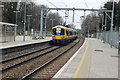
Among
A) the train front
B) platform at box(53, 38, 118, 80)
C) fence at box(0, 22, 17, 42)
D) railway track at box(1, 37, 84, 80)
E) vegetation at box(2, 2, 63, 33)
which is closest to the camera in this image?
platform at box(53, 38, 118, 80)

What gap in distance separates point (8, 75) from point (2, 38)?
710 inches

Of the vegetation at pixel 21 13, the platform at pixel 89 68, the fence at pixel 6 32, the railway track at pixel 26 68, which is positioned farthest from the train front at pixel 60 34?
the vegetation at pixel 21 13

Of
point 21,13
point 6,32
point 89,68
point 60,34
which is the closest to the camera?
point 89,68

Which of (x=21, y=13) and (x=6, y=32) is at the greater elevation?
(x=21, y=13)

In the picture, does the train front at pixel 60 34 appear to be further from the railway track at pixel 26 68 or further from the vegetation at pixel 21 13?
the vegetation at pixel 21 13

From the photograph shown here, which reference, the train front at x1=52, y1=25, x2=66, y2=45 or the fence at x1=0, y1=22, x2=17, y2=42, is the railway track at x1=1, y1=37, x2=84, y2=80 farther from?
the train front at x1=52, y1=25, x2=66, y2=45

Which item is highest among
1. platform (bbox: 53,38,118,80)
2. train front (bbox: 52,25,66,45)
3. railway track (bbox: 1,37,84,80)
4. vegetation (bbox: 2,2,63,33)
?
vegetation (bbox: 2,2,63,33)

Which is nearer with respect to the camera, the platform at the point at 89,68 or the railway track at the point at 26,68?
the platform at the point at 89,68

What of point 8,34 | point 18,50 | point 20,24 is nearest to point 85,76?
point 18,50

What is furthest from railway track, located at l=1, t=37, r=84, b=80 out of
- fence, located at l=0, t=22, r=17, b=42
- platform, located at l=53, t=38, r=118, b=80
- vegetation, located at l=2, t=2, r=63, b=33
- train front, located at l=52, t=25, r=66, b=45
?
vegetation, located at l=2, t=2, r=63, b=33

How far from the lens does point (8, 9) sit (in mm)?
71250

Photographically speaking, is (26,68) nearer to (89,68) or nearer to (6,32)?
(89,68)

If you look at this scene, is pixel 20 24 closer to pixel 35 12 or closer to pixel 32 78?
pixel 35 12

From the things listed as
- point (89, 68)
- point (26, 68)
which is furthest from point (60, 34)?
point (89, 68)
